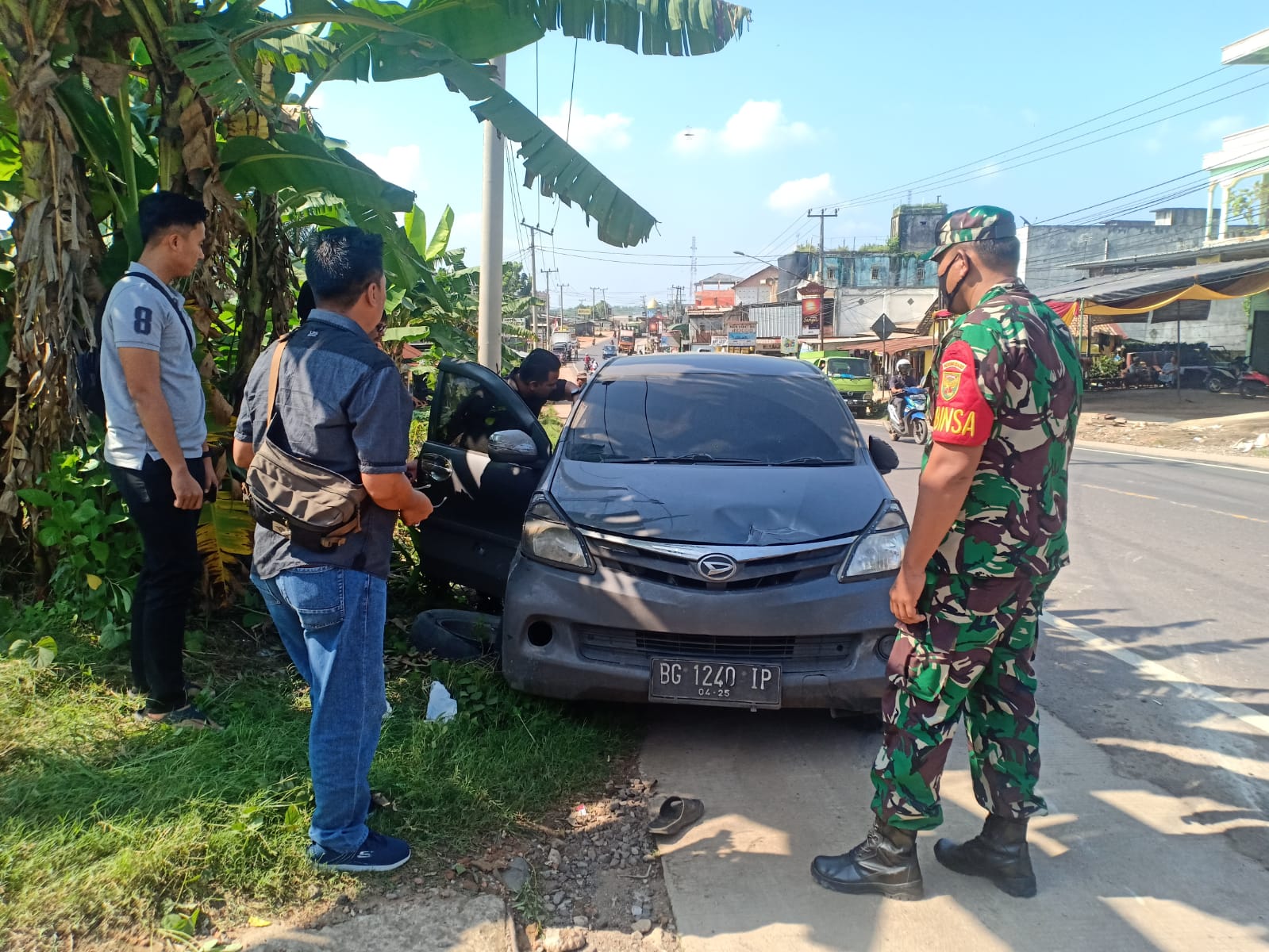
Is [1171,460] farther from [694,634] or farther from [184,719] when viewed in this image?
[184,719]

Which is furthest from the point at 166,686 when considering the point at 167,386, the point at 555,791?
the point at 555,791

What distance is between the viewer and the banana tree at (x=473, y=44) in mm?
4051

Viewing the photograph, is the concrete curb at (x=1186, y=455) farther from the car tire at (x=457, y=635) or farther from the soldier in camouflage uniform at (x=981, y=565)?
the soldier in camouflage uniform at (x=981, y=565)

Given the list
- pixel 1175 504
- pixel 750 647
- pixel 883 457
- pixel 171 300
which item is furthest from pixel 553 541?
pixel 1175 504

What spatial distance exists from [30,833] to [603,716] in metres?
2.03

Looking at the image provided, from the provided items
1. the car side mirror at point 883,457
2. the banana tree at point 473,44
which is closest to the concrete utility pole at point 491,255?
the banana tree at point 473,44

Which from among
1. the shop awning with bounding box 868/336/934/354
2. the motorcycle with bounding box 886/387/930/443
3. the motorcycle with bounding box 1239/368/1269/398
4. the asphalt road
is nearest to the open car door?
the asphalt road

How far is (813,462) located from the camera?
13.8 ft

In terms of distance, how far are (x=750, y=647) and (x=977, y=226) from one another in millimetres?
1659

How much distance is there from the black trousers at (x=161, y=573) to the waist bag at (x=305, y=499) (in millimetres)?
1021

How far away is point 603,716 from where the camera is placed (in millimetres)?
3865

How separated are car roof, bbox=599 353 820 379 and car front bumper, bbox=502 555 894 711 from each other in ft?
5.76

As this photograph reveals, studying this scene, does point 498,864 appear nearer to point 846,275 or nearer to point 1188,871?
point 1188,871

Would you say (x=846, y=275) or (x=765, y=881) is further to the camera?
(x=846, y=275)
